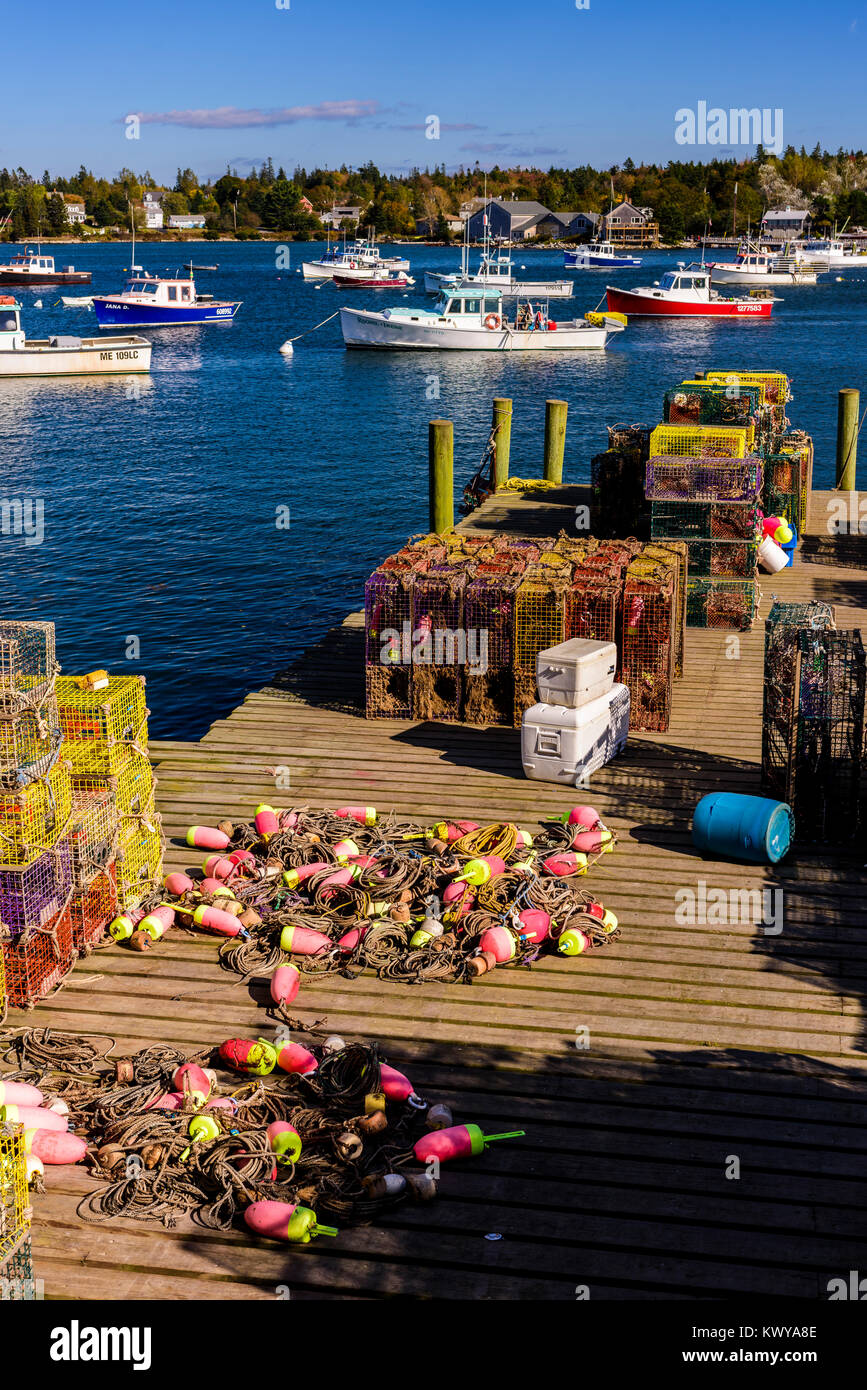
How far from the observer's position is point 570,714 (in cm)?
1159

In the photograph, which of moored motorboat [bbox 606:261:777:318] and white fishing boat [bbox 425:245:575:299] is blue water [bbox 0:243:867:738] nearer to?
moored motorboat [bbox 606:261:777:318]

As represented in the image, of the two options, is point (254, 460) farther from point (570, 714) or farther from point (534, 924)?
point (534, 924)

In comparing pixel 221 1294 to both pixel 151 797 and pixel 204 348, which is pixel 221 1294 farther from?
pixel 204 348

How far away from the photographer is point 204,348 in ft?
245

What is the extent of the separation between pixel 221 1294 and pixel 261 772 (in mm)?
6659

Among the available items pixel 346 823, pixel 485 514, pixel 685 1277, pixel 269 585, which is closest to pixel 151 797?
pixel 346 823

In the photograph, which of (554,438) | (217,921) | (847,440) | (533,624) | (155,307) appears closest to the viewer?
(217,921)

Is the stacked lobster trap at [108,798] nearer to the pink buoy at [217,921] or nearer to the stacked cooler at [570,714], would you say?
the pink buoy at [217,921]

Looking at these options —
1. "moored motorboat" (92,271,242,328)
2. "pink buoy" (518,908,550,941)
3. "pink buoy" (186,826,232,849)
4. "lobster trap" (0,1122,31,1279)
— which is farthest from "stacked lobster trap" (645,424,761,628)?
"moored motorboat" (92,271,242,328)

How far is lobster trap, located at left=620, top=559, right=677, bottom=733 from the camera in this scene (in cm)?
1297

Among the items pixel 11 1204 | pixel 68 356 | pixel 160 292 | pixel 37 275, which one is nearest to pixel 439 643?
pixel 11 1204

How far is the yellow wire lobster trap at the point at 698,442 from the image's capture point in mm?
17203

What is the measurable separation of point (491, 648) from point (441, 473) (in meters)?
9.27

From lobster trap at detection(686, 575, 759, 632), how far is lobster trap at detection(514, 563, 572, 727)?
4136 mm
